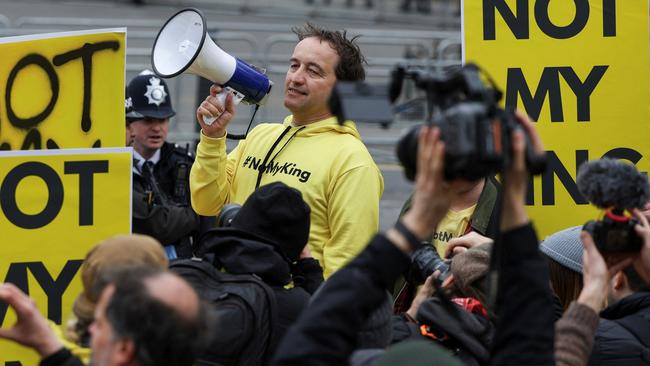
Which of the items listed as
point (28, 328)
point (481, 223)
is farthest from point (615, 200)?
point (481, 223)

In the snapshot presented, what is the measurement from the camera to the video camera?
9.83 ft

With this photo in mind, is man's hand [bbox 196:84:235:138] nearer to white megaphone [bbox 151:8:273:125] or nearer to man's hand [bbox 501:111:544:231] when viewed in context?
white megaphone [bbox 151:8:273:125]

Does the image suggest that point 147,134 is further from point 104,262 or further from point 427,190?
point 427,190

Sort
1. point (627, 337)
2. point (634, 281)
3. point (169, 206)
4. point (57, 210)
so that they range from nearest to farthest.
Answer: point (627, 337)
point (634, 281)
point (57, 210)
point (169, 206)

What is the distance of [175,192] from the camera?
6383mm

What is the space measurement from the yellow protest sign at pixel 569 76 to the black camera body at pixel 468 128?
7.40 ft

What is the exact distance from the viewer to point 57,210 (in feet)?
14.5

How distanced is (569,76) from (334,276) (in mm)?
2520

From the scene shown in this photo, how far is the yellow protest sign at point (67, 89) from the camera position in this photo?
15.0 feet

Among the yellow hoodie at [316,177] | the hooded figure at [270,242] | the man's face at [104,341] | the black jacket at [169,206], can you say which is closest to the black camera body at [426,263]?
the yellow hoodie at [316,177]

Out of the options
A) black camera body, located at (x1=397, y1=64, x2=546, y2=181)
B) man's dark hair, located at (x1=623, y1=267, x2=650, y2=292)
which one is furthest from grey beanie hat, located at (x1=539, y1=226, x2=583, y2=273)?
black camera body, located at (x1=397, y1=64, x2=546, y2=181)

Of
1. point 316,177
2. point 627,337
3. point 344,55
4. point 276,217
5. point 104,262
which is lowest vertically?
point 627,337

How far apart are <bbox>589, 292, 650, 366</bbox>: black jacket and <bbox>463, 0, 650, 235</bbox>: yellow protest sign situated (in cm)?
144

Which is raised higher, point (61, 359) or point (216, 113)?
point (216, 113)
